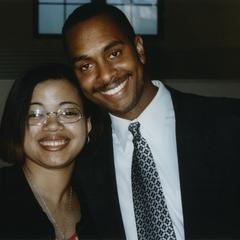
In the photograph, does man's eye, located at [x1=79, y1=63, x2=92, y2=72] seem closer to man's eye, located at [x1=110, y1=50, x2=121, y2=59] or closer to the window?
man's eye, located at [x1=110, y1=50, x2=121, y2=59]

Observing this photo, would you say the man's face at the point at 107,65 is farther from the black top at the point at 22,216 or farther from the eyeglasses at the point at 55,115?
the black top at the point at 22,216

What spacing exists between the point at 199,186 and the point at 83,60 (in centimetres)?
70

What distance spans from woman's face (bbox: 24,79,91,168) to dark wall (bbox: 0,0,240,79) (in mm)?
3282

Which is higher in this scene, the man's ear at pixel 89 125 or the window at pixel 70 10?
the window at pixel 70 10

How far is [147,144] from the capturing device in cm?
187

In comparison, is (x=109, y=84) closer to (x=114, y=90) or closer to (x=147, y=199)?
(x=114, y=90)

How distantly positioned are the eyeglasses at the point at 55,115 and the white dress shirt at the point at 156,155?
213mm

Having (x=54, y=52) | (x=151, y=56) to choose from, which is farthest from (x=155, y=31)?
(x=54, y=52)

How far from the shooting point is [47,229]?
1.80m

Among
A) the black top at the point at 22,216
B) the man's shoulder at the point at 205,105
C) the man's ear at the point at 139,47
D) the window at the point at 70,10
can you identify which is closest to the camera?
the black top at the point at 22,216

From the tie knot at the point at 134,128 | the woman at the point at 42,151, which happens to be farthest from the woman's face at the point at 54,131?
the tie knot at the point at 134,128

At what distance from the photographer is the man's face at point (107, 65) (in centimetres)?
181

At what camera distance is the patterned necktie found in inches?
69.7

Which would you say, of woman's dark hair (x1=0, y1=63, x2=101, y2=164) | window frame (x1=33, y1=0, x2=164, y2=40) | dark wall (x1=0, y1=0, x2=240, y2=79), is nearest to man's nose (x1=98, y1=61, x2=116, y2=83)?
woman's dark hair (x1=0, y1=63, x2=101, y2=164)
